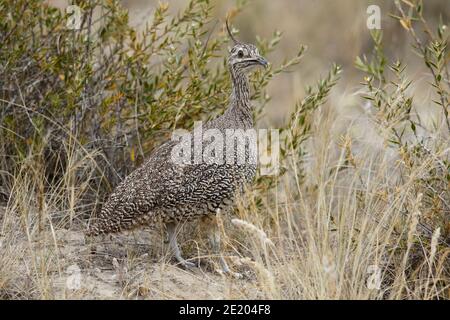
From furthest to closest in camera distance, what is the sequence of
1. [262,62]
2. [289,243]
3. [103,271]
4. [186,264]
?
1. [262,62]
2. [186,264]
3. [103,271]
4. [289,243]

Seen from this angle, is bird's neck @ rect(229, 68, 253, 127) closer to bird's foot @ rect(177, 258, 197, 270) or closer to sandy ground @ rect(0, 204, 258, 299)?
sandy ground @ rect(0, 204, 258, 299)

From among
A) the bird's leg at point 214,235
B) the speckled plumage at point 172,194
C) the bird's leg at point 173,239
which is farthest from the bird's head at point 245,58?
the bird's leg at point 173,239

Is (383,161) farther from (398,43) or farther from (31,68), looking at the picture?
(398,43)

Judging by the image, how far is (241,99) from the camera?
19.3ft

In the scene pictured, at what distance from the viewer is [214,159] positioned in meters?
5.54

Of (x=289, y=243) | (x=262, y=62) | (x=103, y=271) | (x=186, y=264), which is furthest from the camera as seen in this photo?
(x=262, y=62)

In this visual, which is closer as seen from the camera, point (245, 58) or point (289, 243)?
point (289, 243)

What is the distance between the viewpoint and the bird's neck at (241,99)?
5.85 metres

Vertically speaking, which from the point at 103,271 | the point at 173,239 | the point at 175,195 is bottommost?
the point at 103,271

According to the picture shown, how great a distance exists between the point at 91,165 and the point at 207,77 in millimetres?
1220

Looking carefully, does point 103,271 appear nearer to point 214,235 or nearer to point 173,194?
point 173,194

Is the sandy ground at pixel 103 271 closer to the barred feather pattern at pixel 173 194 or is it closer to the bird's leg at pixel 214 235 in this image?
the bird's leg at pixel 214 235

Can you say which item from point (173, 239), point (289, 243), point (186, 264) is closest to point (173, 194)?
point (173, 239)
